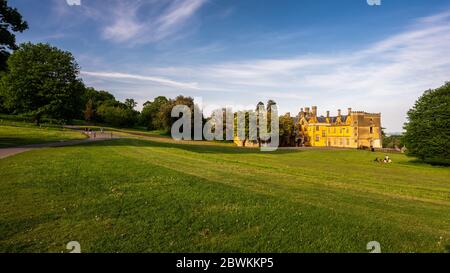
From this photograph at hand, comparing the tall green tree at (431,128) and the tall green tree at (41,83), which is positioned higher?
the tall green tree at (41,83)

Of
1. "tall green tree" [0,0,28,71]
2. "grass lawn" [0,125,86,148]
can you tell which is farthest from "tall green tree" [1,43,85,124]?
"tall green tree" [0,0,28,71]

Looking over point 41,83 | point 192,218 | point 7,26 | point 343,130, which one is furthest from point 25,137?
point 343,130

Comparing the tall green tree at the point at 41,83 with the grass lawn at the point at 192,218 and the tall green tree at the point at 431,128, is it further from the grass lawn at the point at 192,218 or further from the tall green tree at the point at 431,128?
the tall green tree at the point at 431,128

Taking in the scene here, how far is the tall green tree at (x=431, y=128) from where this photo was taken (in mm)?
51750

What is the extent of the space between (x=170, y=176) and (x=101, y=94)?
496ft

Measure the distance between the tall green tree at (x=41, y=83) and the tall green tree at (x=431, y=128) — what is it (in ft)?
221

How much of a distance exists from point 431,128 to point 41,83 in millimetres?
75344

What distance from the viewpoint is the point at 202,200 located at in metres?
10.4

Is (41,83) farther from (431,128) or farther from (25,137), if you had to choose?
(431,128)

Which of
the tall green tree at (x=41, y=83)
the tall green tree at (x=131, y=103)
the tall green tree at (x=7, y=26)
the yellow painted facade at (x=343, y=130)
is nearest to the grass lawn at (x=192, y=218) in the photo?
the tall green tree at (x=7, y=26)

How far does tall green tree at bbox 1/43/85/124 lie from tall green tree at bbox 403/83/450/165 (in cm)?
6741

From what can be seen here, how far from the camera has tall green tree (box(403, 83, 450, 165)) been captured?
2037 inches
